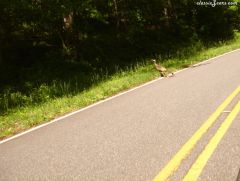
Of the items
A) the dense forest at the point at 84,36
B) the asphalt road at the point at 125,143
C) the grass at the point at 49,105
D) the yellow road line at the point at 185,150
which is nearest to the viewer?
the yellow road line at the point at 185,150

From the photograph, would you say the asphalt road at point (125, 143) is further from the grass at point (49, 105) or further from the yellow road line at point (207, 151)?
the grass at point (49, 105)

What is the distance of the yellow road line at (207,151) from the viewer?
173 inches

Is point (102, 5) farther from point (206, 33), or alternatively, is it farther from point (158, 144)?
point (158, 144)

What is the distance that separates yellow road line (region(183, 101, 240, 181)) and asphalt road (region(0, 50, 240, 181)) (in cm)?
7

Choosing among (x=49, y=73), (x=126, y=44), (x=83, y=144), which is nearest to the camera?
(x=83, y=144)

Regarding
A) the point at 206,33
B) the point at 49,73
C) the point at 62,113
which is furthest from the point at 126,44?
the point at 62,113

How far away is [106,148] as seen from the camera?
587 centimetres

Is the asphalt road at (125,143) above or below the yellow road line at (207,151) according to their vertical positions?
below

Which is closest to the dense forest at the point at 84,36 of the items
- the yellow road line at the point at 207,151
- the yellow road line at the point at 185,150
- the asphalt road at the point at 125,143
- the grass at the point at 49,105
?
the grass at the point at 49,105

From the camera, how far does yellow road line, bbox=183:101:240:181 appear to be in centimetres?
441

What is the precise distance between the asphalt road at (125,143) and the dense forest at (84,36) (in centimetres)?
457

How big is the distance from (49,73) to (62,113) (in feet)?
29.5

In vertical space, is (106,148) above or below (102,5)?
below

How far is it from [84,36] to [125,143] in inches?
741
